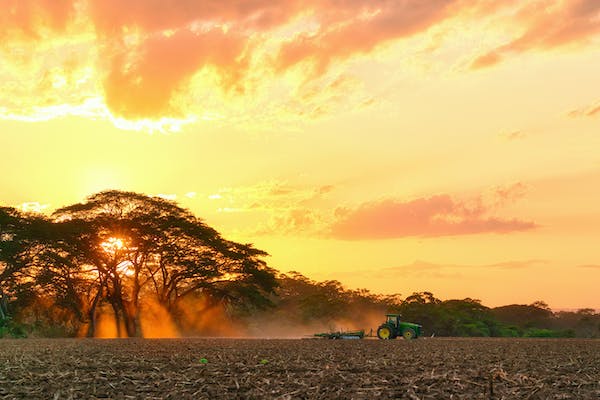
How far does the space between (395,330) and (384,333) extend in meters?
1.19

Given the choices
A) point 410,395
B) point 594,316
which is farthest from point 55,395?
point 594,316

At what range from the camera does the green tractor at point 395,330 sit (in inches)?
2098

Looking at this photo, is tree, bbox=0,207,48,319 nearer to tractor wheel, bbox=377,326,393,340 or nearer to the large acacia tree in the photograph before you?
the large acacia tree

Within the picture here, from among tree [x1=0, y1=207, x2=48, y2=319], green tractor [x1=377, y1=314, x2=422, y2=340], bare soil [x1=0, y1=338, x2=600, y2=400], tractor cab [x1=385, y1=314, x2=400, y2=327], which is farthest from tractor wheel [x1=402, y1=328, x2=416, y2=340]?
tree [x1=0, y1=207, x2=48, y2=319]

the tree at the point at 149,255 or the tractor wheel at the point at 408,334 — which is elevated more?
the tree at the point at 149,255

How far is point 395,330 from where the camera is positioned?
177ft

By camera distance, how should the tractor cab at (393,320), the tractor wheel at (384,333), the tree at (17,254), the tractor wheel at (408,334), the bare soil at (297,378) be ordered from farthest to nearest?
the tree at (17,254) < the tractor cab at (393,320) < the tractor wheel at (408,334) < the tractor wheel at (384,333) < the bare soil at (297,378)

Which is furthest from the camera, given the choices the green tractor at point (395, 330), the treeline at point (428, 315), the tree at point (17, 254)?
the treeline at point (428, 315)

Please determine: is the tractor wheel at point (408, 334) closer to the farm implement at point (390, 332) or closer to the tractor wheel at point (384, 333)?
the farm implement at point (390, 332)

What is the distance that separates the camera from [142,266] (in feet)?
244

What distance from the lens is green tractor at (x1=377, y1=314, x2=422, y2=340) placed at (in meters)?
53.3

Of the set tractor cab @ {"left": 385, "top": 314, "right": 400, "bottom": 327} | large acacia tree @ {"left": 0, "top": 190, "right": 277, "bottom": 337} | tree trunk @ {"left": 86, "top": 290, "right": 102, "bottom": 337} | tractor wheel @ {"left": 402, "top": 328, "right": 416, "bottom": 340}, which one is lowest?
tractor wheel @ {"left": 402, "top": 328, "right": 416, "bottom": 340}

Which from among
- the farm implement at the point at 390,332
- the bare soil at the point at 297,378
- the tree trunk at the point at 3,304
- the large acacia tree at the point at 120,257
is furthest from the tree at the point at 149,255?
the bare soil at the point at 297,378

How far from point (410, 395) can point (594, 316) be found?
8352cm
